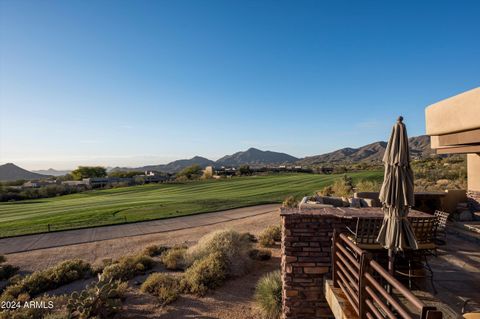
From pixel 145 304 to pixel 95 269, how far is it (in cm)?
366

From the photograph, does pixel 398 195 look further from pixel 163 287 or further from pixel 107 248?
pixel 107 248

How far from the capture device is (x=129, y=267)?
8.89 m

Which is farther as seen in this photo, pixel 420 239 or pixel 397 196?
pixel 420 239

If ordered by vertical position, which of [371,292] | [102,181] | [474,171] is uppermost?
[474,171]

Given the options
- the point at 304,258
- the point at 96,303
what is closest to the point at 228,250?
the point at 96,303

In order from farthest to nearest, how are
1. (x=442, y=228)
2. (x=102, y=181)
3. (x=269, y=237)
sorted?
(x=102, y=181)
(x=269, y=237)
(x=442, y=228)

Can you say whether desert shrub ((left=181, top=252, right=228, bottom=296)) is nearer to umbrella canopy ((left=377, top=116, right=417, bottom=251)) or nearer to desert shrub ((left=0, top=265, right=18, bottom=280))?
umbrella canopy ((left=377, top=116, right=417, bottom=251))

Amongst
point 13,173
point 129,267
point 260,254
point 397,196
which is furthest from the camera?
point 13,173

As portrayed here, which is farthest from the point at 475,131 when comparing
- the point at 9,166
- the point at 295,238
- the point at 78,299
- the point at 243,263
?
the point at 9,166

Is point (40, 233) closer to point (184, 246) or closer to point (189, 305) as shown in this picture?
point (184, 246)

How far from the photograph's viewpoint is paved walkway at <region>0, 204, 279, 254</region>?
13.0 m

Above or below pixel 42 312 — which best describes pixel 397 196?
above

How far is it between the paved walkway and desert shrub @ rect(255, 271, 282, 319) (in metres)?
9.68

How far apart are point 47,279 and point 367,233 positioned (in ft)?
32.4
